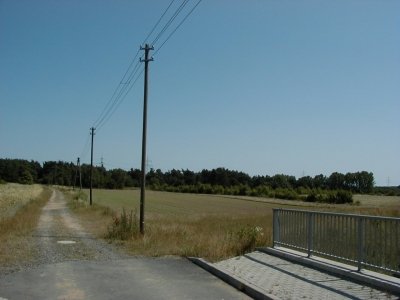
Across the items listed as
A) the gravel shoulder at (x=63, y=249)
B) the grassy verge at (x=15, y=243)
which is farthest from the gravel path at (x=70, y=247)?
the grassy verge at (x=15, y=243)

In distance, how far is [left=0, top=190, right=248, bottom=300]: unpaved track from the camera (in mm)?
9781

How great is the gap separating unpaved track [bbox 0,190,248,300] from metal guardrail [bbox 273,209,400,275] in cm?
266

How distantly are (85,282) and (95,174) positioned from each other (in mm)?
179460

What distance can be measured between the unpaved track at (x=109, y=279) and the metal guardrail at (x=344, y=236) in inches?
105

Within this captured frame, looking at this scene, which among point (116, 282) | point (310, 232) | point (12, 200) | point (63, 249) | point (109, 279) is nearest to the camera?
point (116, 282)

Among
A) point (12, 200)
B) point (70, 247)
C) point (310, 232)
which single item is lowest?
point (70, 247)

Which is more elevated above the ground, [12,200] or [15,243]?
[12,200]

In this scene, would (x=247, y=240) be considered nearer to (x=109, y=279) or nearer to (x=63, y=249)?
(x=109, y=279)

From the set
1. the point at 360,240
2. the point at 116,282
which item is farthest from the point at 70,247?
the point at 360,240

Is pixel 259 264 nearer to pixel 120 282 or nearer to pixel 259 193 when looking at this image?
pixel 120 282

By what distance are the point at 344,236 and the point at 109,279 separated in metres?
5.02

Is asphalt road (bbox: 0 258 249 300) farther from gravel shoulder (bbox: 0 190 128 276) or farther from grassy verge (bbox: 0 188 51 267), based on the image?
grassy verge (bbox: 0 188 51 267)

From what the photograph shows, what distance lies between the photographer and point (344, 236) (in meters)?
11.6

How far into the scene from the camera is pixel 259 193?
521ft
